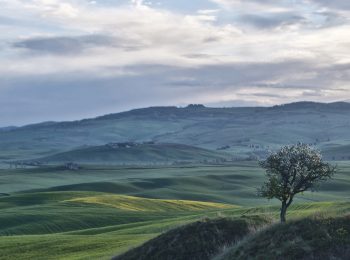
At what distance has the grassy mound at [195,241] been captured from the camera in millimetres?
33531

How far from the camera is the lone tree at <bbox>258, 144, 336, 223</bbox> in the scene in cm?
4006

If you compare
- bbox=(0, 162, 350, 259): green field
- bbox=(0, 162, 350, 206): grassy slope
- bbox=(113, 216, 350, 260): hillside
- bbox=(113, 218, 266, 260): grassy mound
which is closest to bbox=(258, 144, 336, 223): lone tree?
bbox=(0, 162, 350, 259): green field

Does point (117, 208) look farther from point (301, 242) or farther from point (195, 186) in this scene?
point (301, 242)

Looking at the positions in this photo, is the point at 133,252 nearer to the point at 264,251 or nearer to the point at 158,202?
the point at 264,251

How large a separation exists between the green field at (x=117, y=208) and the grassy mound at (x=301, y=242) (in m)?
3.25

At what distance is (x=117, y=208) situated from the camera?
97.5m

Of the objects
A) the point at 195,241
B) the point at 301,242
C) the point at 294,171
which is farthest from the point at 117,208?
the point at 301,242

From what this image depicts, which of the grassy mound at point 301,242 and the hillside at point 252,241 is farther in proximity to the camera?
the hillside at point 252,241

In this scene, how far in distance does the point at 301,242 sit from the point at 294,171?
1462cm

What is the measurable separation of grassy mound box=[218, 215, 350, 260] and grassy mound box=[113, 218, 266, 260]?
17.8ft

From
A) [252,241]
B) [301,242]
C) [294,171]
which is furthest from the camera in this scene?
[294,171]

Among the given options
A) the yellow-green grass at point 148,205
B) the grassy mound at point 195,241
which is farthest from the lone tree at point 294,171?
the yellow-green grass at point 148,205

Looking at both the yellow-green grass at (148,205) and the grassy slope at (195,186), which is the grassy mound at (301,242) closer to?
the yellow-green grass at (148,205)

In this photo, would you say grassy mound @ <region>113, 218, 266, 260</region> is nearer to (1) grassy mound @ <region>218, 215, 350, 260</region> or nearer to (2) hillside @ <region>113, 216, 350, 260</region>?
(2) hillside @ <region>113, 216, 350, 260</region>
